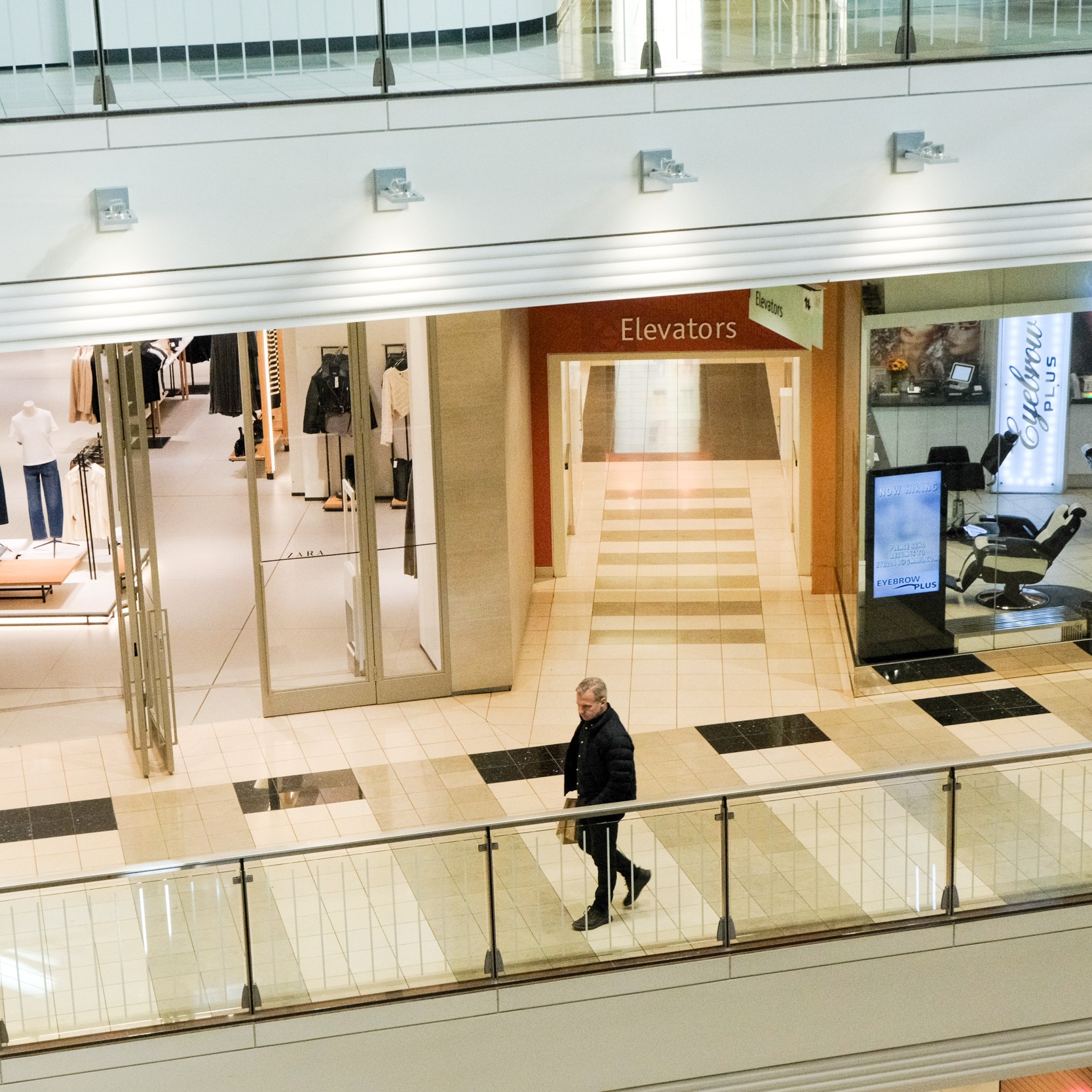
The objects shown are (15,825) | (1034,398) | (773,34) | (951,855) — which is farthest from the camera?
(1034,398)

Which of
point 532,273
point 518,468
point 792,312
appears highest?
point 532,273

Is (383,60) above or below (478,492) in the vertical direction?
above

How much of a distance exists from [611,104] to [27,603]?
805 cm

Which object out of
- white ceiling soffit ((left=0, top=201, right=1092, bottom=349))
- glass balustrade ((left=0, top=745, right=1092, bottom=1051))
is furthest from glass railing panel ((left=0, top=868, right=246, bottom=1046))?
white ceiling soffit ((left=0, top=201, right=1092, bottom=349))

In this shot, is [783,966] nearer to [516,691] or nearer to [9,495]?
[516,691]

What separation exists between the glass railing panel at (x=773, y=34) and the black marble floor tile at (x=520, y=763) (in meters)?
4.65

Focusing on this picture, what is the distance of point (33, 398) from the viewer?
1789 centimetres

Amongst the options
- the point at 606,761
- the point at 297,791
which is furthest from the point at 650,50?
the point at 297,791

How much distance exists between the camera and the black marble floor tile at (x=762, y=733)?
10.6 m

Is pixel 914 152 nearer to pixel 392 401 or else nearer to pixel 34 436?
pixel 392 401

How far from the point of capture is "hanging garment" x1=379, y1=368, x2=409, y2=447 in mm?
10984

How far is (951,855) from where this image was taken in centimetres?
788

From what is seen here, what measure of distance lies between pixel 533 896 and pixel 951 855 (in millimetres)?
2137

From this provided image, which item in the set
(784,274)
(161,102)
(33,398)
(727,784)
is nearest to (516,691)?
(727,784)
